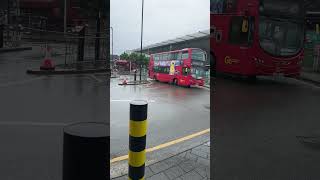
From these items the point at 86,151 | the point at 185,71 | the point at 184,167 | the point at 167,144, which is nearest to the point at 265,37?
the point at 185,71

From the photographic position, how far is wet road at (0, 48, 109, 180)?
1919mm

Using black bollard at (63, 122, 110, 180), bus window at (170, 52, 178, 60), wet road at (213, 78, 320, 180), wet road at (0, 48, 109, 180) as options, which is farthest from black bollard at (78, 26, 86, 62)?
wet road at (213, 78, 320, 180)

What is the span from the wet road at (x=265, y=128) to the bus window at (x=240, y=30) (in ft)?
1.25

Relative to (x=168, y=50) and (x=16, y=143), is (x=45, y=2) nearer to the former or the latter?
(x=168, y=50)

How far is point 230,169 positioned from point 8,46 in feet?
5.63

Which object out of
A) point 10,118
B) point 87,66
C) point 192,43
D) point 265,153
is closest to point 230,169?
point 265,153

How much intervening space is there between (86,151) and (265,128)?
2.51 metres

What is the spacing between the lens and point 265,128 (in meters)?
3.73

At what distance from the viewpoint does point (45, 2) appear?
1.81m

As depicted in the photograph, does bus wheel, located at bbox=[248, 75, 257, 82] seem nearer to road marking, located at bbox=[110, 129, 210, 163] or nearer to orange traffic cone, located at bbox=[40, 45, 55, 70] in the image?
road marking, located at bbox=[110, 129, 210, 163]

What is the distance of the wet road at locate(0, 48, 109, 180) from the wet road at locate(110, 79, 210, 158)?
0.42 feet

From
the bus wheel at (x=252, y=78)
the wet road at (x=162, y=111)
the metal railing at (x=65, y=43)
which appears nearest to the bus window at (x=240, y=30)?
the bus wheel at (x=252, y=78)

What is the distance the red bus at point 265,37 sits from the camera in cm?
308

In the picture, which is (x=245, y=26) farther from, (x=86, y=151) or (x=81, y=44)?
(x=86, y=151)
